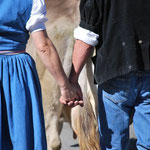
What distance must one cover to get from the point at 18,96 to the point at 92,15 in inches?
23.7

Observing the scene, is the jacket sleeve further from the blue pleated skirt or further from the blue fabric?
the blue pleated skirt

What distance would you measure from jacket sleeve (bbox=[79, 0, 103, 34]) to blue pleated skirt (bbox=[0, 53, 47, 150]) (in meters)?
0.40

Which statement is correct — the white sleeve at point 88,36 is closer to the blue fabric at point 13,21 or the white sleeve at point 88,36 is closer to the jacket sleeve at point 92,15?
the jacket sleeve at point 92,15

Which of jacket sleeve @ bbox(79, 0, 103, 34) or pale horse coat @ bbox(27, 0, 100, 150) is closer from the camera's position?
jacket sleeve @ bbox(79, 0, 103, 34)

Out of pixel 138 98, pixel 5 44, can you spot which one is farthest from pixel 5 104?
pixel 138 98

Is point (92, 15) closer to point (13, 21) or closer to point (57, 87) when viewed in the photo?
point (13, 21)

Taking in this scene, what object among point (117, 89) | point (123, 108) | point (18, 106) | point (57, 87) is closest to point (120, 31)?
point (117, 89)

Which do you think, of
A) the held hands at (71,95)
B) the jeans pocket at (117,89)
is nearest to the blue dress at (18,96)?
the held hands at (71,95)

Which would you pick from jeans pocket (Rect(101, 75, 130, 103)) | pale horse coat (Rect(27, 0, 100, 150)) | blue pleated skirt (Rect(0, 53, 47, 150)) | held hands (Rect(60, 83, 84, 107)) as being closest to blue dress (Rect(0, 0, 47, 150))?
blue pleated skirt (Rect(0, 53, 47, 150))

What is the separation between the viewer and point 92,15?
2.42m

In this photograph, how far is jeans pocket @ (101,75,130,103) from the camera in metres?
2.46

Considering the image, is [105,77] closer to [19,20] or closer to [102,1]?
[102,1]

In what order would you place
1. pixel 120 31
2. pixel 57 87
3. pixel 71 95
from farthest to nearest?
pixel 57 87, pixel 71 95, pixel 120 31

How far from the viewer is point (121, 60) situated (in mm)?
2414
